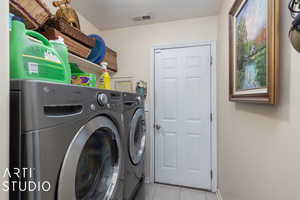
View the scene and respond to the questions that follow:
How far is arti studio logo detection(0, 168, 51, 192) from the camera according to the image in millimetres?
478

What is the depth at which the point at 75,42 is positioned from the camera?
4.77 ft

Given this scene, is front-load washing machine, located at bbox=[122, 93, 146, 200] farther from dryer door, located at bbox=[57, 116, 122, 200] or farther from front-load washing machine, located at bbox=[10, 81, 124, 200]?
front-load washing machine, located at bbox=[10, 81, 124, 200]

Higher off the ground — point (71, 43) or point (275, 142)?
point (71, 43)

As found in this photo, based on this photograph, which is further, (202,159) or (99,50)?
(202,159)

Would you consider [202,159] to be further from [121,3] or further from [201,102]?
[121,3]

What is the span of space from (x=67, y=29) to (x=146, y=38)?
3.99 ft

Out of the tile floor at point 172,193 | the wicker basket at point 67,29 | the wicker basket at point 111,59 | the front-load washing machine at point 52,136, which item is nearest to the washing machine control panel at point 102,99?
the front-load washing machine at point 52,136

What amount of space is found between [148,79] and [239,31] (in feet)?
4.46

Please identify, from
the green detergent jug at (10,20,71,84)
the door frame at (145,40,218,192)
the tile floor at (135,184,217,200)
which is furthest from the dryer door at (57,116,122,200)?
the door frame at (145,40,218,192)

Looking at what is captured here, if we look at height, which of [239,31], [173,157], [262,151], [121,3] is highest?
[121,3]

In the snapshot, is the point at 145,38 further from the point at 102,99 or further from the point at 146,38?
the point at 102,99

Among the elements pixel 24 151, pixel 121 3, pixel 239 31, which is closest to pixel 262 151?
pixel 239 31

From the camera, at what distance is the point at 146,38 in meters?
2.29

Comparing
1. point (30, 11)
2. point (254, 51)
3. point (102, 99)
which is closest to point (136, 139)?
point (102, 99)
